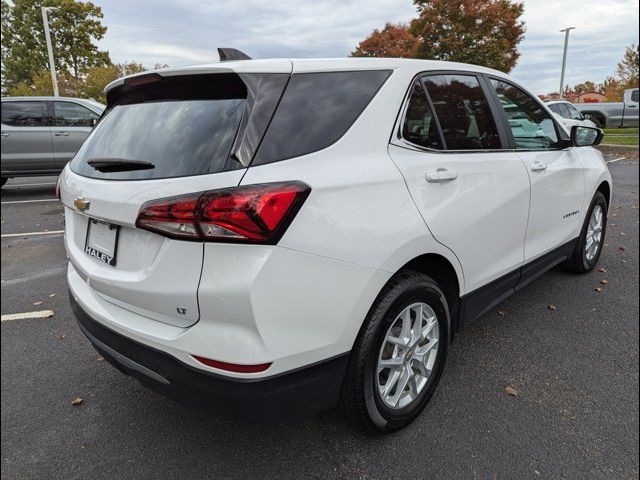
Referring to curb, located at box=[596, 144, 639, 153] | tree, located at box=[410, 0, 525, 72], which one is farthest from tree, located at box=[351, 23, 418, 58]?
curb, located at box=[596, 144, 639, 153]

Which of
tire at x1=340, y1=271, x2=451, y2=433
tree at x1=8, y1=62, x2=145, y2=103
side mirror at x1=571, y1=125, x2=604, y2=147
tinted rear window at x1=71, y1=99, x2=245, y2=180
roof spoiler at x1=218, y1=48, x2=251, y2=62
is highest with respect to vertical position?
tree at x1=8, y1=62, x2=145, y2=103

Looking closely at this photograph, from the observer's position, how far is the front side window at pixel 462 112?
2455 millimetres

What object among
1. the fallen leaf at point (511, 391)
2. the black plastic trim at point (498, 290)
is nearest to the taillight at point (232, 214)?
the black plastic trim at point (498, 290)

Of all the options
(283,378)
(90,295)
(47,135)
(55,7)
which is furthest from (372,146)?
(55,7)

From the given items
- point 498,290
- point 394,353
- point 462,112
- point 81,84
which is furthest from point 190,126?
point 81,84

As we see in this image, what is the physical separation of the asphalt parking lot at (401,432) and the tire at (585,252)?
28.7 inches

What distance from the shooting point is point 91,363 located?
2957mm

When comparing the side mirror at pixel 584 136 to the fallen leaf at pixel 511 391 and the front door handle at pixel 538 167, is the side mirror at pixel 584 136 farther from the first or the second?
the fallen leaf at pixel 511 391

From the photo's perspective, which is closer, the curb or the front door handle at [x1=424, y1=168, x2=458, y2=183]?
the front door handle at [x1=424, y1=168, x2=458, y2=183]

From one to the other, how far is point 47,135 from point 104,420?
8764mm

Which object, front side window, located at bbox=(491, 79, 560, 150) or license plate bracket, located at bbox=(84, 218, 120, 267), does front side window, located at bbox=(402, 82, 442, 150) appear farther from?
license plate bracket, located at bbox=(84, 218, 120, 267)

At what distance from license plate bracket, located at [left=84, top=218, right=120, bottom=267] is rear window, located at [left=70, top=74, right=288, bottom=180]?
0.21 meters

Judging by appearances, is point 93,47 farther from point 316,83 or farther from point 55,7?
point 316,83

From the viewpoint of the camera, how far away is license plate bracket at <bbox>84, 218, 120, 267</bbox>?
189 centimetres
